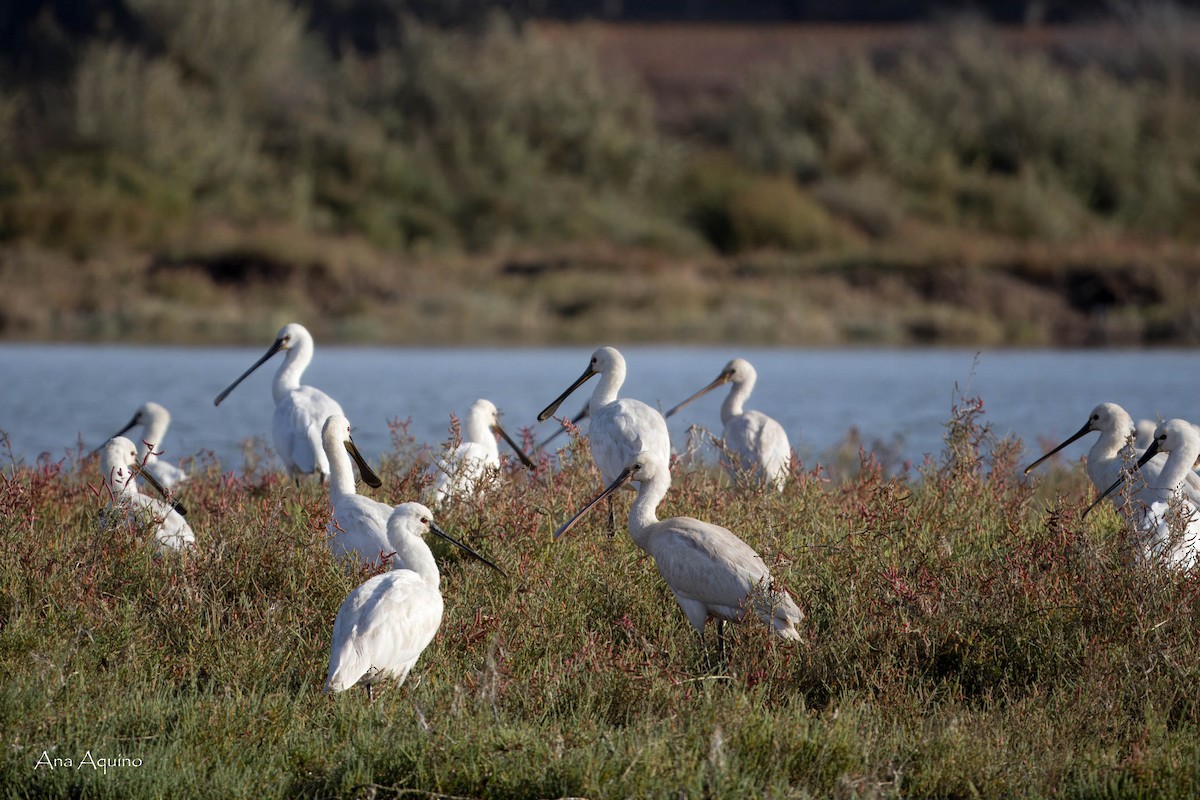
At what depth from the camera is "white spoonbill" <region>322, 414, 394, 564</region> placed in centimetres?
711

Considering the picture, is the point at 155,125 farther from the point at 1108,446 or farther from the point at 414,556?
the point at 414,556

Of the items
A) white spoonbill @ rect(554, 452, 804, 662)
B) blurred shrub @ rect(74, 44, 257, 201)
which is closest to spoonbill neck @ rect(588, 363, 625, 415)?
white spoonbill @ rect(554, 452, 804, 662)

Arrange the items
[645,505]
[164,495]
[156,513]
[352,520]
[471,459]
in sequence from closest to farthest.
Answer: [645,505] → [352,520] → [156,513] → [164,495] → [471,459]

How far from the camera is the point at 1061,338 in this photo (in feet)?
99.8

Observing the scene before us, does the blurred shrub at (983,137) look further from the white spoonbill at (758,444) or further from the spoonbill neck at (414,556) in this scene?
the spoonbill neck at (414,556)

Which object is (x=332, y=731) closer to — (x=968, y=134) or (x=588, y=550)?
(x=588, y=550)

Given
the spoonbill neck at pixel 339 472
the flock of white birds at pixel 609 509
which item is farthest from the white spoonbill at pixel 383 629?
the spoonbill neck at pixel 339 472

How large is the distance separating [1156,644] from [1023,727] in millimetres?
807

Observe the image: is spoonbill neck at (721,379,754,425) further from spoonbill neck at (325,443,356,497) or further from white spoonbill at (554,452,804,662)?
white spoonbill at (554,452,804,662)

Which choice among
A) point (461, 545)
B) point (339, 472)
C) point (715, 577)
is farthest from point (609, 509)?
point (715, 577)

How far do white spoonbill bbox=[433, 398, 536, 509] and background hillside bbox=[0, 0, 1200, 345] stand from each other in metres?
18.2

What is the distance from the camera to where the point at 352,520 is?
727cm

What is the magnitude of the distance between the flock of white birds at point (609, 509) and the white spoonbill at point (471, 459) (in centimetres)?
2

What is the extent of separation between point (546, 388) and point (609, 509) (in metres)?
12.1
